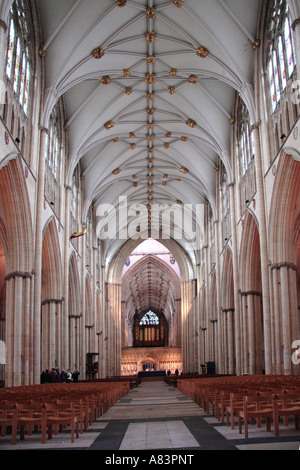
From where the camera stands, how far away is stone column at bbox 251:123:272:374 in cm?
1895

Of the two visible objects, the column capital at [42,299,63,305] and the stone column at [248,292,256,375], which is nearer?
the stone column at [248,292,256,375]

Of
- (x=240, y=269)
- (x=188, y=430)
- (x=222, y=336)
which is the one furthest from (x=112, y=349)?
(x=188, y=430)

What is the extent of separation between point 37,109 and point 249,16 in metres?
9.54

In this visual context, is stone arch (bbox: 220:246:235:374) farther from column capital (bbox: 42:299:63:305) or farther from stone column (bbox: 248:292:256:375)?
column capital (bbox: 42:299:63:305)

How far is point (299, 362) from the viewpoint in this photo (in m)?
17.5

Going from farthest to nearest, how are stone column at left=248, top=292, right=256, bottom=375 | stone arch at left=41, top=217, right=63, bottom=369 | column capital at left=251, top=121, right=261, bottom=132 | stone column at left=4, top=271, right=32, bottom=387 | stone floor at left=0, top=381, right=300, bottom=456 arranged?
1. stone arch at left=41, top=217, right=63, bottom=369
2. stone column at left=248, top=292, right=256, bottom=375
3. column capital at left=251, top=121, right=261, bottom=132
4. stone column at left=4, top=271, right=32, bottom=387
5. stone floor at left=0, top=381, right=300, bottom=456

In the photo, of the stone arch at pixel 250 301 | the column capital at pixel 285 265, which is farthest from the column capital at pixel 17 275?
the stone arch at pixel 250 301

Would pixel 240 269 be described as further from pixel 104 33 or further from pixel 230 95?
pixel 104 33

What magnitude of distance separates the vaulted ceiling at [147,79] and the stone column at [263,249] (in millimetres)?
3383

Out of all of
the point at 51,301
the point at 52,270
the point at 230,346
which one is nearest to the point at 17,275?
the point at 52,270

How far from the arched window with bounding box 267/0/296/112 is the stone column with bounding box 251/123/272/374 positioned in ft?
6.71

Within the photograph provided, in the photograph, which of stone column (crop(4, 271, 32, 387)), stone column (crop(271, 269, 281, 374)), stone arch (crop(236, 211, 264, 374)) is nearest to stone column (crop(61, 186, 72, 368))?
stone column (crop(4, 271, 32, 387))

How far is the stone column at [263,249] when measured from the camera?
19.0 meters
